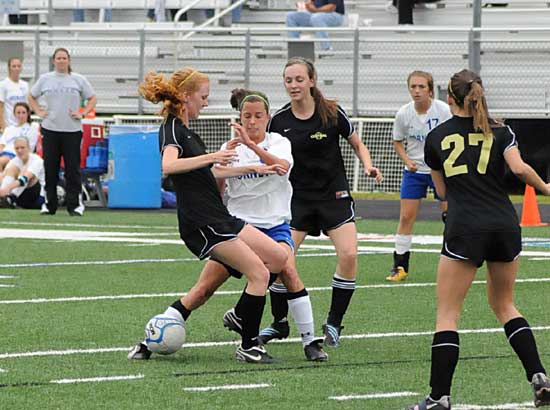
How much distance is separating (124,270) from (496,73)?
12.1m

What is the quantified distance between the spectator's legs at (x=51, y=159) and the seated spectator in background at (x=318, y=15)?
7.21 meters

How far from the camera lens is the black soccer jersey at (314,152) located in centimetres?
975

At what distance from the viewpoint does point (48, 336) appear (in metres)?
9.63

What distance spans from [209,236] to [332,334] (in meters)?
1.42

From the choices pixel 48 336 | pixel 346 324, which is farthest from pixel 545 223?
pixel 48 336

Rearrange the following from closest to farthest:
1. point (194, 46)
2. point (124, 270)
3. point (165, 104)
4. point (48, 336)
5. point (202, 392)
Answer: point (202, 392)
point (165, 104)
point (48, 336)
point (124, 270)
point (194, 46)

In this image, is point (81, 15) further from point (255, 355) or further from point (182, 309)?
point (255, 355)

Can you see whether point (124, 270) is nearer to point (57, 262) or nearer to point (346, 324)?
point (57, 262)

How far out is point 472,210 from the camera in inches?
282

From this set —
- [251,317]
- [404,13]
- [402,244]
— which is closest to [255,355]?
[251,317]

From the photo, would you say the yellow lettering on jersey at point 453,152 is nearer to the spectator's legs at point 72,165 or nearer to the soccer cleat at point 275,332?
the soccer cleat at point 275,332

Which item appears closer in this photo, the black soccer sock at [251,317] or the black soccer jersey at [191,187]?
the black soccer jersey at [191,187]

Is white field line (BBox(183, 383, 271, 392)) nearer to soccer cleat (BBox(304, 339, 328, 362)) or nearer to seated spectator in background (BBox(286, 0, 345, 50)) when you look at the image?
soccer cleat (BBox(304, 339, 328, 362))

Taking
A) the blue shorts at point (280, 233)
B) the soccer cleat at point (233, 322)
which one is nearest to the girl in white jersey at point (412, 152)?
the soccer cleat at point (233, 322)
